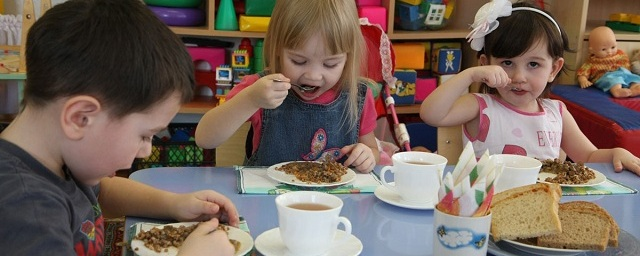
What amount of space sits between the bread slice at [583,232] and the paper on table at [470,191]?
137 millimetres

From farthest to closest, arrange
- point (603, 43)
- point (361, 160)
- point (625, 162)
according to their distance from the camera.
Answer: point (603, 43) < point (625, 162) < point (361, 160)

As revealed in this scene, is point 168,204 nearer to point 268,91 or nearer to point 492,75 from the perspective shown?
point 268,91

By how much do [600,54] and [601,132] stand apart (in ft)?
2.41

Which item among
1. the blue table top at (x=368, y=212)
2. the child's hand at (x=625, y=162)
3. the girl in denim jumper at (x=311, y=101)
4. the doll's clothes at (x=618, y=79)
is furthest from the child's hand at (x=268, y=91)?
the doll's clothes at (x=618, y=79)

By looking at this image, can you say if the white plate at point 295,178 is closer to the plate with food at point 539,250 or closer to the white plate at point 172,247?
the white plate at point 172,247

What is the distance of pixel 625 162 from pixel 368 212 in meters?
0.69

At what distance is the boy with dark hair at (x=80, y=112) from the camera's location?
2.56ft

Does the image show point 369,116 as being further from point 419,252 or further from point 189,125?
point 189,125

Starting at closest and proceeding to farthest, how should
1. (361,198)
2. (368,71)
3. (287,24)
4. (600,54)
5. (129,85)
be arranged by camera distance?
(129,85) → (361,198) → (287,24) → (368,71) → (600,54)

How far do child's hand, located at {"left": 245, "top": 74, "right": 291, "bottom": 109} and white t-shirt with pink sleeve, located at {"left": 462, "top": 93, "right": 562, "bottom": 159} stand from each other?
633mm

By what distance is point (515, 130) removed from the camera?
1.83 m

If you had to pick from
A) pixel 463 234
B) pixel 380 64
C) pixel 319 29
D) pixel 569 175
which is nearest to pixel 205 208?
Answer: pixel 463 234

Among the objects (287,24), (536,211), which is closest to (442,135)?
(287,24)

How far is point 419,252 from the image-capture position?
99 cm
